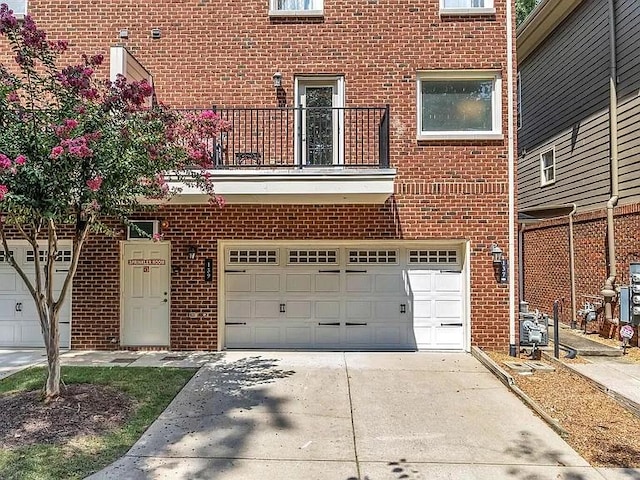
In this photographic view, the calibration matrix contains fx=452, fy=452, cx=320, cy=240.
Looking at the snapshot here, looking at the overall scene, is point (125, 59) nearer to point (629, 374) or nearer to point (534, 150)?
point (629, 374)

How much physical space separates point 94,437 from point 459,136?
752 centimetres

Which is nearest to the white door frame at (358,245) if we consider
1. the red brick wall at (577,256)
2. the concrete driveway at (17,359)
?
the concrete driveway at (17,359)

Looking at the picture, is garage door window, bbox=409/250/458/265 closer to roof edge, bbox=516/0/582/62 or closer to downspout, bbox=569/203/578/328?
downspout, bbox=569/203/578/328

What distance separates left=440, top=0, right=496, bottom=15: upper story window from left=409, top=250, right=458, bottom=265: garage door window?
15.1 feet

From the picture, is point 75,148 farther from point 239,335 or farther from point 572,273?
point 572,273

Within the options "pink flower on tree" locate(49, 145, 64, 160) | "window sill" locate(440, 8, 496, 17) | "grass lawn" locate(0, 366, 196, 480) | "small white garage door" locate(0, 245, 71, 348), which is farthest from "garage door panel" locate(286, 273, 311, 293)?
"window sill" locate(440, 8, 496, 17)

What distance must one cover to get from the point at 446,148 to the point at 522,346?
162 inches

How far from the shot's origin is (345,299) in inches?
351

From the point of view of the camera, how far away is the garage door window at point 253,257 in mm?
8977

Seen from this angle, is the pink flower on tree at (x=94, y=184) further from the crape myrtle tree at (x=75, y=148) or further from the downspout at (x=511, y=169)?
the downspout at (x=511, y=169)

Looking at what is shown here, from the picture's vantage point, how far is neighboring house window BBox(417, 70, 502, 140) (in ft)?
28.5

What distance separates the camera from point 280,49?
885cm

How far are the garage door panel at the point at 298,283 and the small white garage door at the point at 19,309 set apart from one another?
4.38m

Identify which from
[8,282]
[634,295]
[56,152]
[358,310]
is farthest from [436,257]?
[8,282]
